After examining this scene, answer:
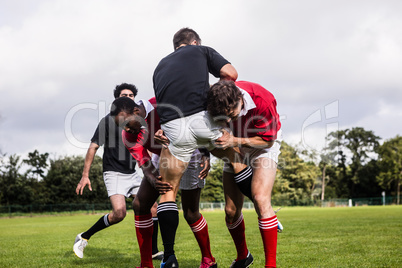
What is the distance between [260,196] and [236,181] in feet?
1.68

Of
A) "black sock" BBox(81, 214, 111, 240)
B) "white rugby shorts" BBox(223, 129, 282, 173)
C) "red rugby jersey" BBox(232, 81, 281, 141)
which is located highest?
"red rugby jersey" BBox(232, 81, 281, 141)

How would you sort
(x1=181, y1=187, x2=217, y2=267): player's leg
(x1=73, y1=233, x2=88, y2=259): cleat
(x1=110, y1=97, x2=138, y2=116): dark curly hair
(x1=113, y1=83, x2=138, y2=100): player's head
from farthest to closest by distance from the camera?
1. (x1=113, y1=83, x2=138, y2=100): player's head
2. (x1=73, y1=233, x2=88, y2=259): cleat
3. (x1=181, y1=187, x2=217, y2=267): player's leg
4. (x1=110, y1=97, x2=138, y2=116): dark curly hair

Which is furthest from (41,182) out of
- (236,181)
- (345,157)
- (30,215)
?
(345,157)

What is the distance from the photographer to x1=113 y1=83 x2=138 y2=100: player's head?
Result: 7098 millimetres

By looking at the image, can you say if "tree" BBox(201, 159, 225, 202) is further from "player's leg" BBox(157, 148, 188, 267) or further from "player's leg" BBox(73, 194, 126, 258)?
"player's leg" BBox(157, 148, 188, 267)

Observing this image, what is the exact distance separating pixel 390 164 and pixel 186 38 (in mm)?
88517

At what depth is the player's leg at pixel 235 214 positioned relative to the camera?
4.95 m

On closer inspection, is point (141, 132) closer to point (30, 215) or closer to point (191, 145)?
point (191, 145)

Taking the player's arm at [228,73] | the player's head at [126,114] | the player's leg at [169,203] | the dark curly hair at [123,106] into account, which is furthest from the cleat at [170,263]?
the player's arm at [228,73]

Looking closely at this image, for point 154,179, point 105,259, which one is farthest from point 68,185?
point 154,179

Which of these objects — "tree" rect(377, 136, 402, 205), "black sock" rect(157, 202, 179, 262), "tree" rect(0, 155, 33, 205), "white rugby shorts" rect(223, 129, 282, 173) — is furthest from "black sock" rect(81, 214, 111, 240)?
"tree" rect(377, 136, 402, 205)

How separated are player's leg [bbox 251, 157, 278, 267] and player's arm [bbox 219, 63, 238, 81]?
1076mm

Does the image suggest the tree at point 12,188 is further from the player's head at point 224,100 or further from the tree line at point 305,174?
the player's head at point 224,100

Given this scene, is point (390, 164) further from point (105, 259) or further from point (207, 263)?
point (207, 263)
